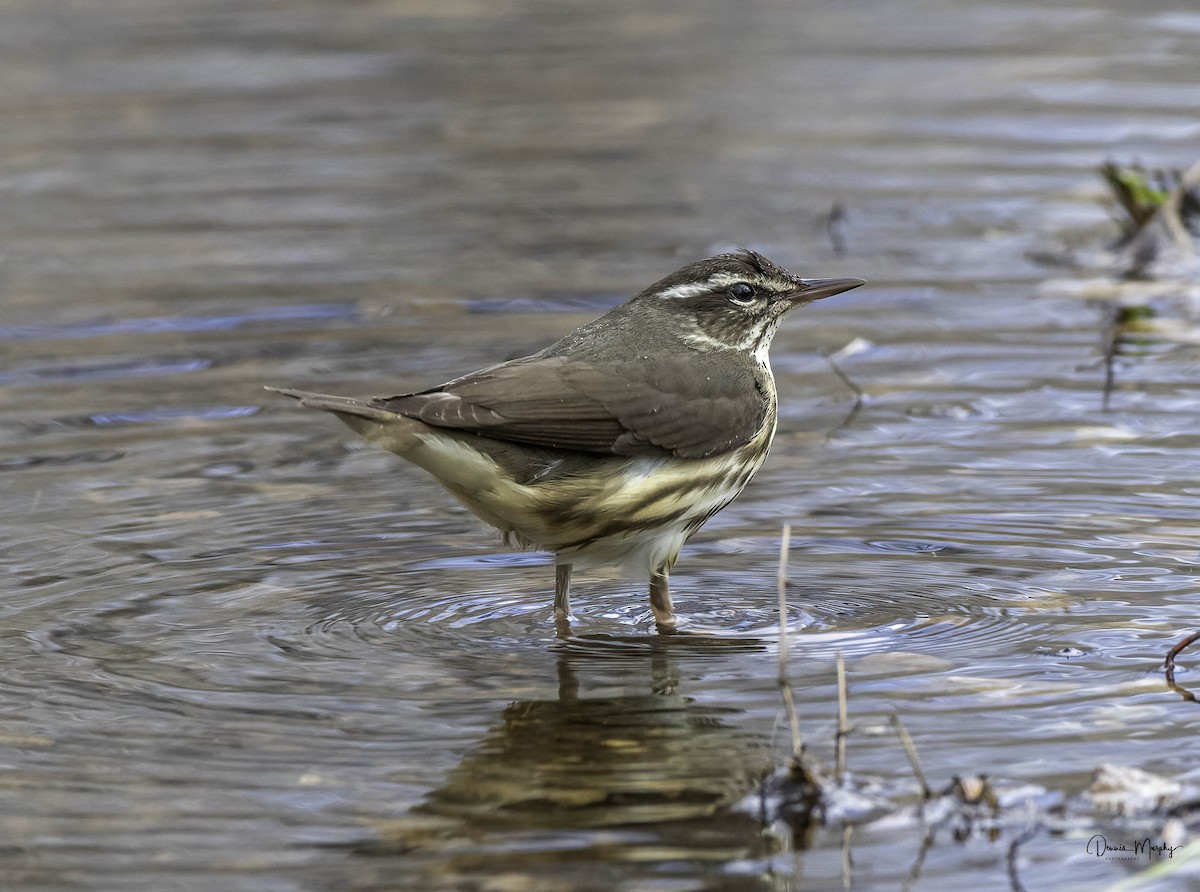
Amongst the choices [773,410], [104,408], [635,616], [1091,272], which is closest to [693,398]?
[773,410]

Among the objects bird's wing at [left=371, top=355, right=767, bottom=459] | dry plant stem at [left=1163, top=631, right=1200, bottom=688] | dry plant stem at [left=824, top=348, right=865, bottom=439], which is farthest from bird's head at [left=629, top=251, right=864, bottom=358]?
dry plant stem at [left=1163, top=631, right=1200, bottom=688]

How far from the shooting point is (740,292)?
26.5 ft

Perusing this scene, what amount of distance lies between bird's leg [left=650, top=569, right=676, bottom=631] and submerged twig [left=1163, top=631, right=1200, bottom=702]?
6.43 feet

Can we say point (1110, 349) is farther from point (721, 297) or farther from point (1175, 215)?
point (721, 297)

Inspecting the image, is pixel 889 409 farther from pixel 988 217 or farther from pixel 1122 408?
pixel 988 217

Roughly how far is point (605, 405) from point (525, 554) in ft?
5.27

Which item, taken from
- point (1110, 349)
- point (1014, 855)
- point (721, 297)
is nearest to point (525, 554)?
point (721, 297)

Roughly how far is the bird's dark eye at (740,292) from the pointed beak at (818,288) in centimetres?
24

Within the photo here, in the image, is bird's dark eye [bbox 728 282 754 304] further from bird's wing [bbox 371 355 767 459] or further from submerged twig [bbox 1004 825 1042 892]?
submerged twig [bbox 1004 825 1042 892]

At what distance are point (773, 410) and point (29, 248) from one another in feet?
28.5

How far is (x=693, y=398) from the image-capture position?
7.50m

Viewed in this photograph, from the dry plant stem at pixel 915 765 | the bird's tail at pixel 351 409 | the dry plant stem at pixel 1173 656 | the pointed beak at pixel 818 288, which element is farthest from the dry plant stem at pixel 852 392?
the dry plant stem at pixel 915 765

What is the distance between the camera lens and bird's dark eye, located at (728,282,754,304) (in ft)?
26.5

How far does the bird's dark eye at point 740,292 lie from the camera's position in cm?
806
